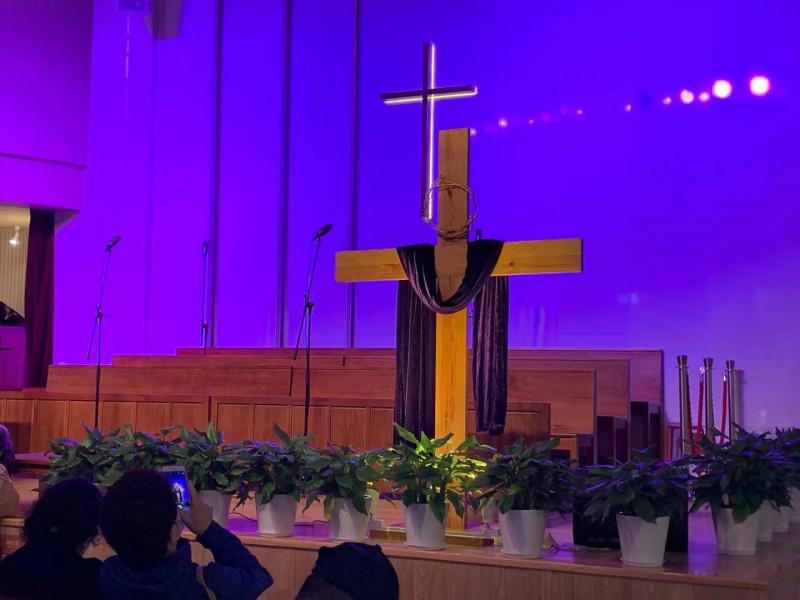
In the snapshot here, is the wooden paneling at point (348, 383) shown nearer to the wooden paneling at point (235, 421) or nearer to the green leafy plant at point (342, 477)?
the wooden paneling at point (235, 421)

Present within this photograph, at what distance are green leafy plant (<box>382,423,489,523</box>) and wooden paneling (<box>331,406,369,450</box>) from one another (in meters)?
2.36

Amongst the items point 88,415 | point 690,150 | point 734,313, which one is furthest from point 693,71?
point 88,415

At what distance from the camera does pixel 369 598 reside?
1.97 metres

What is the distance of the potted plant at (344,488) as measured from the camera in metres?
4.06

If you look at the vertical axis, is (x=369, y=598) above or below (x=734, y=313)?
below

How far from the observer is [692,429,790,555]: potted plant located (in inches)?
152

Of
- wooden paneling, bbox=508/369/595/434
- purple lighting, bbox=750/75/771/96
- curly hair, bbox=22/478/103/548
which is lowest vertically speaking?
curly hair, bbox=22/478/103/548

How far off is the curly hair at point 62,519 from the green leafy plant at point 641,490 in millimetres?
1741

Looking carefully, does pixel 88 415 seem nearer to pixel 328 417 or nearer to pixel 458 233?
pixel 328 417

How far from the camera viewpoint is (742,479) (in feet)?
12.7

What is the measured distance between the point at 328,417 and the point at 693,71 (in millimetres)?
4337

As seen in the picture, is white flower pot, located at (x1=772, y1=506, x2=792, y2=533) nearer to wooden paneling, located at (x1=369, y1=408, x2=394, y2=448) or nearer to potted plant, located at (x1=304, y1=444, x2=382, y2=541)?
potted plant, located at (x1=304, y1=444, x2=382, y2=541)

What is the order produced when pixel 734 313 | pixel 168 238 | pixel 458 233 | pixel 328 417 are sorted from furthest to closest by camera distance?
pixel 168 238, pixel 734 313, pixel 328 417, pixel 458 233

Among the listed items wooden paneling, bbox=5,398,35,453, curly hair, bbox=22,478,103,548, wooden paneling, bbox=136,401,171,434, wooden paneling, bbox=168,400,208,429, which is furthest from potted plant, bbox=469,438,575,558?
wooden paneling, bbox=5,398,35,453
